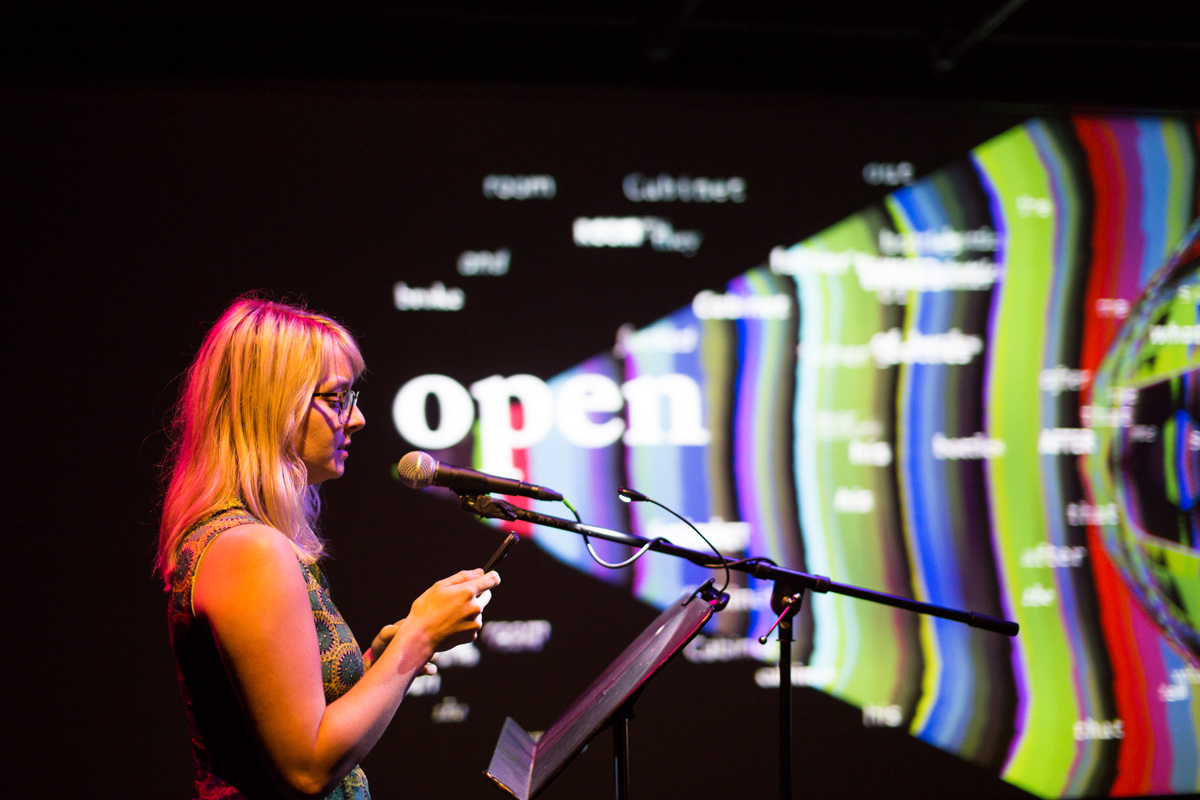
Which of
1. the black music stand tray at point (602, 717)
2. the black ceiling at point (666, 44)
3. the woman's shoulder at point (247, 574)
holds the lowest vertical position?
the black music stand tray at point (602, 717)

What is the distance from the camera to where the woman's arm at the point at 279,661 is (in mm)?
1088

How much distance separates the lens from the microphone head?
137cm

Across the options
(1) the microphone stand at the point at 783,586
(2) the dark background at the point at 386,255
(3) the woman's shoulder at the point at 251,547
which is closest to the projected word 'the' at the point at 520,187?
(2) the dark background at the point at 386,255

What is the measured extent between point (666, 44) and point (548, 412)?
4.35ft

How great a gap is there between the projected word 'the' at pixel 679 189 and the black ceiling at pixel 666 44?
375 millimetres

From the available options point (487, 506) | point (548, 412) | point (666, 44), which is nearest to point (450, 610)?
point (487, 506)

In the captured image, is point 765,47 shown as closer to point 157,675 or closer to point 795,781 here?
point 795,781

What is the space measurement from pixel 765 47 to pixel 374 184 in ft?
4.95

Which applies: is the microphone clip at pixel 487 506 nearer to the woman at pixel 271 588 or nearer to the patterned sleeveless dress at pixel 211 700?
the woman at pixel 271 588

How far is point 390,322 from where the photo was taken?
274cm

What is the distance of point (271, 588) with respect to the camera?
3.61ft

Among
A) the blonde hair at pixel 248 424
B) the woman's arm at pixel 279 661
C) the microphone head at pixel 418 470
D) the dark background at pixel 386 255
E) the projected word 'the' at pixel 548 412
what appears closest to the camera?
the woman's arm at pixel 279 661

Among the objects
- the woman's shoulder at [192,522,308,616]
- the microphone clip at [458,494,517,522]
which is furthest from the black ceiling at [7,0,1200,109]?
the woman's shoulder at [192,522,308,616]

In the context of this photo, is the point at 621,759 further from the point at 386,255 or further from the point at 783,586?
the point at 386,255
